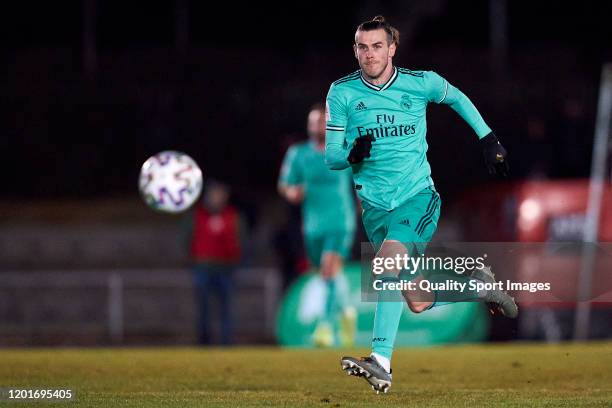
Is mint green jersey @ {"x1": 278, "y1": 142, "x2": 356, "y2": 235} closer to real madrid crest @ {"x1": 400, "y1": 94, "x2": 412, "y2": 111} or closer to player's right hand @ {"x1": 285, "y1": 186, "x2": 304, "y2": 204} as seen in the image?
player's right hand @ {"x1": 285, "y1": 186, "x2": 304, "y2": 204}

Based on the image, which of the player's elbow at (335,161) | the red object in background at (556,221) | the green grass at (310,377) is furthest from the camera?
the red object in background at (556,221)

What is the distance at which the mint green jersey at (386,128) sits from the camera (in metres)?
8.52

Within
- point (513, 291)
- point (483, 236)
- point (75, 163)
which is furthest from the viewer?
point (75, 163)

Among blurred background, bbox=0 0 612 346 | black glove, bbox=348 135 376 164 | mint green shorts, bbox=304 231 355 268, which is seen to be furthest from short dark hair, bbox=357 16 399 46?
blurred background, bbox=0 0 612 346

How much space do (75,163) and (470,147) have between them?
308 inches

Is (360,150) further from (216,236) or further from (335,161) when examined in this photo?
(216,236)

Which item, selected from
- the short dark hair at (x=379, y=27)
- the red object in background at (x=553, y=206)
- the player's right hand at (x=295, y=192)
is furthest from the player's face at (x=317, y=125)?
the short dark hair at (x=379, y=27)

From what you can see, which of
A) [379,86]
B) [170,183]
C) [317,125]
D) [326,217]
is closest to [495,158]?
[379,86]

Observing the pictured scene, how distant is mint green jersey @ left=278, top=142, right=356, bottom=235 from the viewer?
13969mm

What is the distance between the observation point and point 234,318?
19.0 m

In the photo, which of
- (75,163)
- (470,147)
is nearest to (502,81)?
(470,147)

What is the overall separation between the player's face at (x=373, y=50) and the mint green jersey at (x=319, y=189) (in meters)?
5.43

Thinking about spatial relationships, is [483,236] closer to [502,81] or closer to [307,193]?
[307,193]

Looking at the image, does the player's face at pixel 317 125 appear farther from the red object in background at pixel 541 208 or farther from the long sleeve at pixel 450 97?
the long sleeve at pixel 450 97
